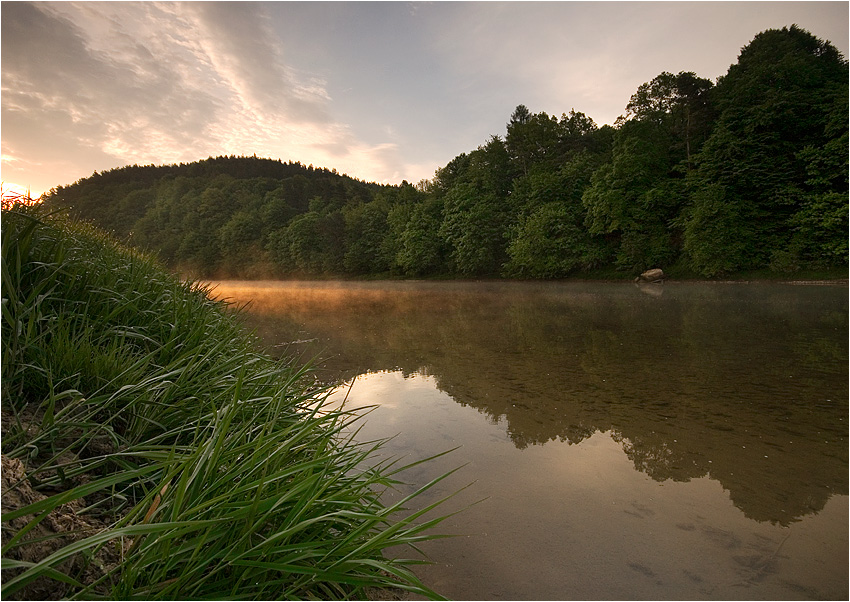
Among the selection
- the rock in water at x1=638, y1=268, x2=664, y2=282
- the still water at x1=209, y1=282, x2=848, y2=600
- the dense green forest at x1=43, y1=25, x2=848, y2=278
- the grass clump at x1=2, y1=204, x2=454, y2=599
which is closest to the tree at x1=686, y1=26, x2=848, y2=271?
the dense green forest at x1=43, y1=25, x2=848, y2=278

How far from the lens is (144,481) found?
64.2 inches

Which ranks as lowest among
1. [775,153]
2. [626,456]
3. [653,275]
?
[626,456]

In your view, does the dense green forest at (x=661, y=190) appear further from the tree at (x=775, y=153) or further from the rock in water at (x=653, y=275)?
the rock in water at (x=653, y=275)

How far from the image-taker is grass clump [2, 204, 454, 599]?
3.85ft

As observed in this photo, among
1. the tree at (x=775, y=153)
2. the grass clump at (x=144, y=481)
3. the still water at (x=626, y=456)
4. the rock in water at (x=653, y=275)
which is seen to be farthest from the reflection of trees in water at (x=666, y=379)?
the tree at (x=775, y=153)

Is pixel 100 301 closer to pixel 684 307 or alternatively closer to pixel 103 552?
pixel 103 552

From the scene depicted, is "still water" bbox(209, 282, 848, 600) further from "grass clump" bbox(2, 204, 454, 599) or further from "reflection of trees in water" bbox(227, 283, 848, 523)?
"grass clump" bbox(2, 204, 454, 599)

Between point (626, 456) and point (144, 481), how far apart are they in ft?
9.69

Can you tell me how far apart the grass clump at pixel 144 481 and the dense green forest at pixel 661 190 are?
16.3m

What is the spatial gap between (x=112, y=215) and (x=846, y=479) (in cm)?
7403

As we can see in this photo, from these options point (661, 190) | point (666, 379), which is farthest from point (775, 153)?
point (666, 379)

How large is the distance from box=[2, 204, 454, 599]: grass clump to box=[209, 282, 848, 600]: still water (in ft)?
1.97

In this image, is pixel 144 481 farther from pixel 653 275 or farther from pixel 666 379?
pixel 653 275

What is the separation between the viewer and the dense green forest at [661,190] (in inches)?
872
